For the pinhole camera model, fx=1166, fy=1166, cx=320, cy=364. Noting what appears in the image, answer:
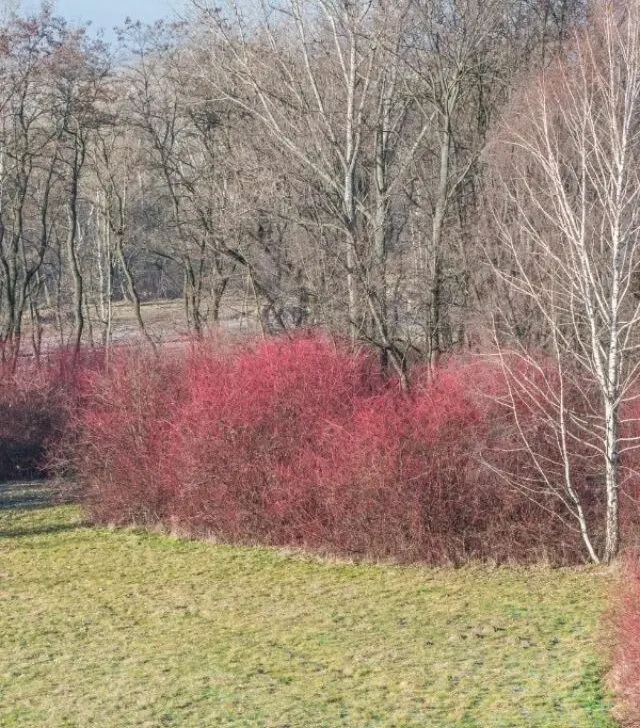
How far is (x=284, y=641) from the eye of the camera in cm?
1055

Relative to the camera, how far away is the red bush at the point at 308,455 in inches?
558

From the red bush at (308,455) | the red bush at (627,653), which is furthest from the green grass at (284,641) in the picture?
the red bush at (308,455)

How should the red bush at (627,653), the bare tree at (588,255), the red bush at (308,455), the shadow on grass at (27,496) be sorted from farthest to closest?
the shadow on grass at (27,496) → the red bush at (308,455) → the bare tree at (588,255) → the red bush at (627,653)

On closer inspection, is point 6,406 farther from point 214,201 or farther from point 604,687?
point 604,687

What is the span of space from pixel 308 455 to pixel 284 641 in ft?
17.2

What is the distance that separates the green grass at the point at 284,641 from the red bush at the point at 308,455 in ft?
1.77

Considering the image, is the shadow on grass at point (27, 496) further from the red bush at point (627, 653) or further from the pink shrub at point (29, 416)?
the red bush at point (627, 653)

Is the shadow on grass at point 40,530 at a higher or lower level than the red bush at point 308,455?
lower

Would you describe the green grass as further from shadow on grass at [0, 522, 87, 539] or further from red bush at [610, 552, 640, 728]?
shadow on grass at [0, 522, 87, 539]

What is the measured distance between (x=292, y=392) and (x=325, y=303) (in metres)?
4.47

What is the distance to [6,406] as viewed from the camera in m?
22.6

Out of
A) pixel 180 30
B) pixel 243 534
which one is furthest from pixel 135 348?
pixel 180 30

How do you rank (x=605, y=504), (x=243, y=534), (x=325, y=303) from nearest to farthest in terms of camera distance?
1. (x=605, y=504)
2. (x=243, y=534)
3. (x=325, y=303)

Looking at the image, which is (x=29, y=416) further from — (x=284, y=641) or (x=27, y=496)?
(x=284, y=641)
